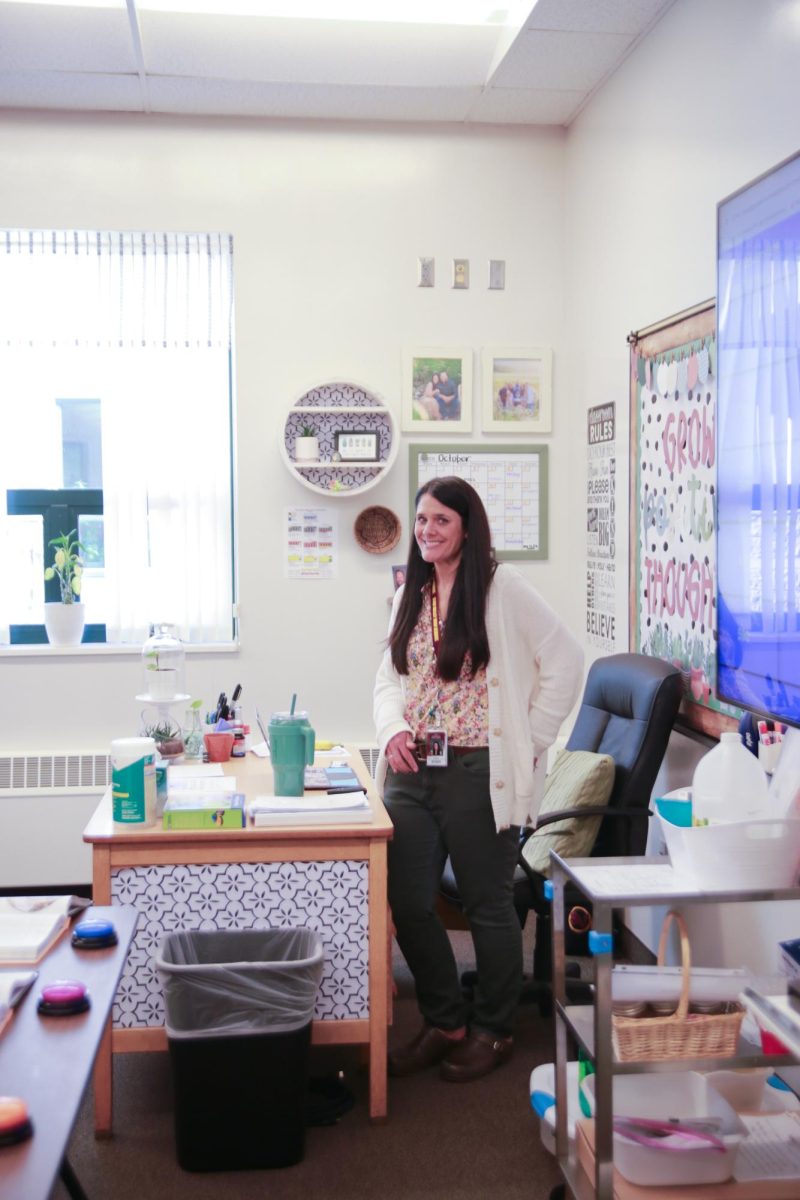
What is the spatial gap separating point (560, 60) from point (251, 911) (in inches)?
117

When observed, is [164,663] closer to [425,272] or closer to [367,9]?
[425,272]

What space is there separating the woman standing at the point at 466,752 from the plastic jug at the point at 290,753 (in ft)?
0.77

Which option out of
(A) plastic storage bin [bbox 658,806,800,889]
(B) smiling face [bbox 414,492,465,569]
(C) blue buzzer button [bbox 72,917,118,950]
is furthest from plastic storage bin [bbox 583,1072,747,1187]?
(B) smiling face [bbox 414,492,465,569]

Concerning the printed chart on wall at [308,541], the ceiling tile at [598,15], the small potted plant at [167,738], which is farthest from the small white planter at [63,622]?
the ceiling tile at [598,15]

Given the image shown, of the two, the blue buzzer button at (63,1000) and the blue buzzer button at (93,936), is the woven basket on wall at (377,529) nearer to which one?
the blue buzzer button at (93,936)

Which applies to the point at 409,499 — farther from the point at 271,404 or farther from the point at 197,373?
the point at 197,373

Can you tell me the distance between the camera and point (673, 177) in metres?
3.54

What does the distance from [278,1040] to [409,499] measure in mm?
2600

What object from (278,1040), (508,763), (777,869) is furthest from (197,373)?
(777,869)

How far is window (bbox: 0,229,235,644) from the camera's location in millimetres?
4621

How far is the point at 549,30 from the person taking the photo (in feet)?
12.3

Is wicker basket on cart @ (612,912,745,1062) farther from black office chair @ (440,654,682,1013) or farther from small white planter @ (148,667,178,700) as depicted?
small white planter @ (148,667,178,700)

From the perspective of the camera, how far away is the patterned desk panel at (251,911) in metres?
2.73

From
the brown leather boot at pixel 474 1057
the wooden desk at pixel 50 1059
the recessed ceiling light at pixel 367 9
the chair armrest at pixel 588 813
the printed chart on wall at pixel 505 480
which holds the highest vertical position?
the recessed ceiling light at pixel 367 9
